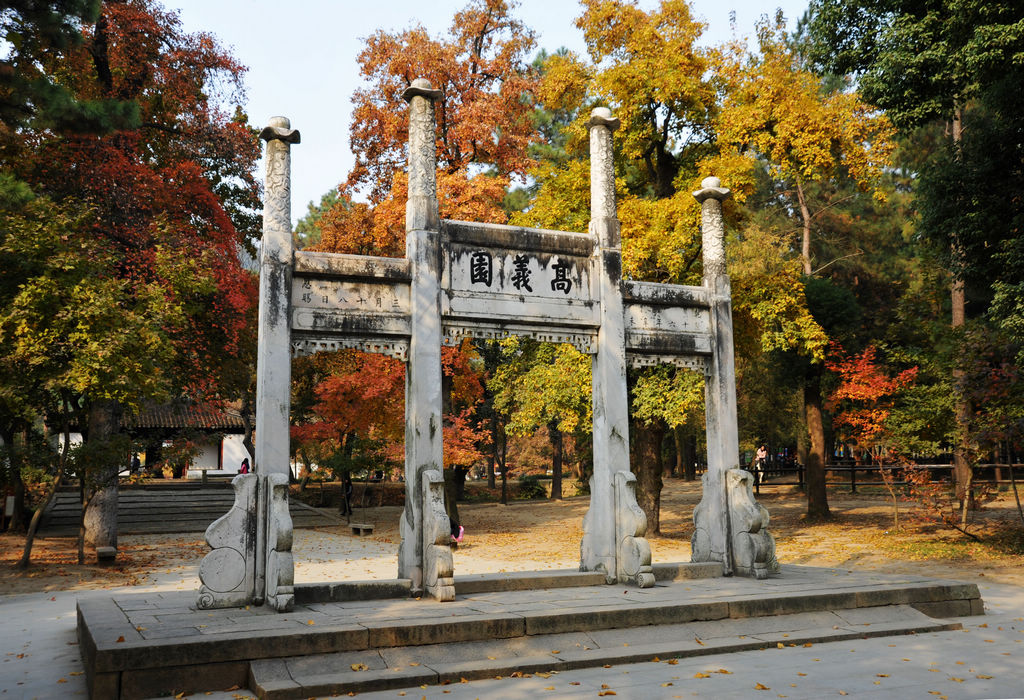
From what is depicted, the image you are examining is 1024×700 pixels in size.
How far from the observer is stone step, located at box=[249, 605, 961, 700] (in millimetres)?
6543

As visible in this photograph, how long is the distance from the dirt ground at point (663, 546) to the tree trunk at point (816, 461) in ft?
1.88

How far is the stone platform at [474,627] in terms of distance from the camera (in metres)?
6.48

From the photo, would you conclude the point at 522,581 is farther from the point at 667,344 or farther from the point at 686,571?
the point at 667,344

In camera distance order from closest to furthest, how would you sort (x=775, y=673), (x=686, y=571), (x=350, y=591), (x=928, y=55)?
1. (x=775, y=673)
2. (x=350, y=591)
3. (x=686, y=571)
4. (x=928, y=55)

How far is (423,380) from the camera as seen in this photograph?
9352 millimetres

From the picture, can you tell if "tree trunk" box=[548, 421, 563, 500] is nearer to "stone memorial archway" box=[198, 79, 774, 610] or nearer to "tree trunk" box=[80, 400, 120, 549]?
"tree trunk" box=[80, 400, 120, 549]

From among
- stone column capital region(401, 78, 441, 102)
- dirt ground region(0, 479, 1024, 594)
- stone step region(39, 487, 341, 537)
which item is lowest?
dirt ground region(0, 479, 1024, 594)

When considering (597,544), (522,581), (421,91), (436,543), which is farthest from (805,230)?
(436,543)

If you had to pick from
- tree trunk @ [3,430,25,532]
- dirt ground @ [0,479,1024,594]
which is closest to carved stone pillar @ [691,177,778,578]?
dirt ground @ [0,479,1024,594]

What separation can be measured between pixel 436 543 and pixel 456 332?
8.33 feet

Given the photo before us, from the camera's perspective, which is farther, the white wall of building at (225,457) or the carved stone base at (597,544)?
the white wall of building at (225,457)

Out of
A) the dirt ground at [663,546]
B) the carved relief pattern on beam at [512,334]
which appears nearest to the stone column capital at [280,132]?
the carved relief pattern on beam at [512,334]

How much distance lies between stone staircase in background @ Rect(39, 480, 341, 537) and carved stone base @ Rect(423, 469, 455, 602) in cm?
1483

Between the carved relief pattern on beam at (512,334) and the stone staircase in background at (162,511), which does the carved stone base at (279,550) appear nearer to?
the carved relief pattern on beam at (512,334)
